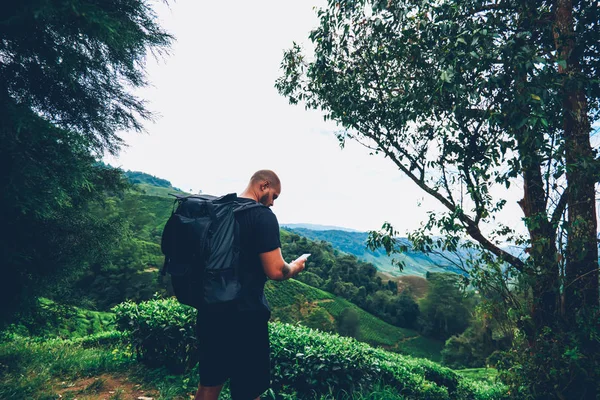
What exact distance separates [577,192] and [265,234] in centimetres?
377

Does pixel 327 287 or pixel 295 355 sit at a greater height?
pixel 295 355

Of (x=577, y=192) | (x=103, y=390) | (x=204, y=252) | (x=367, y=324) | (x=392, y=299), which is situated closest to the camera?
Answer: (x=204, y=252)

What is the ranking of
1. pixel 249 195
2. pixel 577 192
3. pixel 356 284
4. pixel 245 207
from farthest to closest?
pixel 356 284 → pixel 577 192 → pixel 249 195 → pixel 245 207

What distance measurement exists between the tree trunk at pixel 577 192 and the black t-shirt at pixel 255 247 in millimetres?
3427

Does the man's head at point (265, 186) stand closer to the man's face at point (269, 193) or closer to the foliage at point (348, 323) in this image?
the man's face at point (269, 193)

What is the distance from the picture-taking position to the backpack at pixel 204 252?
189cm

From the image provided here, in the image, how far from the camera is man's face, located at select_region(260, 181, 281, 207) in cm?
233

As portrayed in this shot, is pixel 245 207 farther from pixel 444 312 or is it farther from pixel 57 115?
pixel 444 312

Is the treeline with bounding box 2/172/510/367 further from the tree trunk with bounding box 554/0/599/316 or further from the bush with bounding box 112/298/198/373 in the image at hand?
the bush with bounding box 112/298/198/373

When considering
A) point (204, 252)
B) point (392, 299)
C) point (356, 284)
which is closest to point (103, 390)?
point (204, 252)

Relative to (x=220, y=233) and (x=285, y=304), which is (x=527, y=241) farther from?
(x=285, y=304)

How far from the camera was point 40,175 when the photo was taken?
11.6 ft

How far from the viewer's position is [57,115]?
16.3 ft

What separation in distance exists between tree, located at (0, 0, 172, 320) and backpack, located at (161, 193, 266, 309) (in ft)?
7.66
